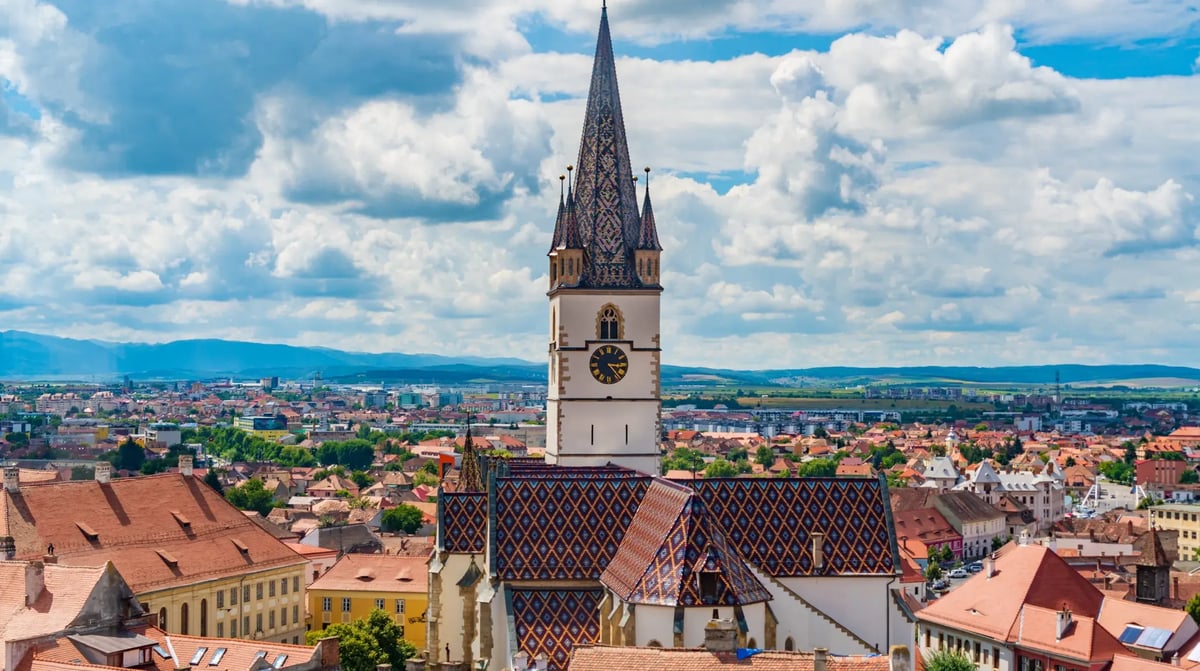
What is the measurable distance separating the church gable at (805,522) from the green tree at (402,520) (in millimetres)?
90256

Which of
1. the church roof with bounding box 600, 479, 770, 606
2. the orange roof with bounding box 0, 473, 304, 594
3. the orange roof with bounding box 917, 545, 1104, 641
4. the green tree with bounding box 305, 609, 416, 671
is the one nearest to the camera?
the church roof with bounding box 600, 479, 770, 606

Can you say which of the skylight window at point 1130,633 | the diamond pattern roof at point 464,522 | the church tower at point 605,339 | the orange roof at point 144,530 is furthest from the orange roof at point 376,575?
the skylight window at point 1130,633

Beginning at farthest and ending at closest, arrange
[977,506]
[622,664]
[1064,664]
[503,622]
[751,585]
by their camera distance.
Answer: [977,506]
[1064,664]
[503,622]
[751,585]
[622,664]

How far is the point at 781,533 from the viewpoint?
50.8 metres

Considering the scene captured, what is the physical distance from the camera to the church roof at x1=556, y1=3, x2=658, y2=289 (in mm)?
67188

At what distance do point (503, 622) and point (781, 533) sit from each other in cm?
977

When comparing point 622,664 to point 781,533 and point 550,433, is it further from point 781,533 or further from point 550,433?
point 550,433

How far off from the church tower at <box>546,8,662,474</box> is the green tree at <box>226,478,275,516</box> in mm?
101579

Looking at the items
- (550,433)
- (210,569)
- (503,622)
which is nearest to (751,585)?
(503,622)

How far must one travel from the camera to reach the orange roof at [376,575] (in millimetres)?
85062

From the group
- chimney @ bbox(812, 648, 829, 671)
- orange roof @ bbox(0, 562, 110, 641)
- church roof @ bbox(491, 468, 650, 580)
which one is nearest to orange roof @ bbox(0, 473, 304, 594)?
orange roof @ bbox(0, 562, 110, 641)

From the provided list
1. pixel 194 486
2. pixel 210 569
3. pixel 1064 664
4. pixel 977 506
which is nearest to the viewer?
pixel 1064 664

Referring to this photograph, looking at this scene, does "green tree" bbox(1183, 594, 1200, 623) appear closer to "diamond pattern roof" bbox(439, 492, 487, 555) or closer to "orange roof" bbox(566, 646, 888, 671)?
"diamond pattern roof" bbox(439, 492, 487, 555)

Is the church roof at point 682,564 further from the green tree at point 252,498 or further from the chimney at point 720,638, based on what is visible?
the green tree at point 252,498
